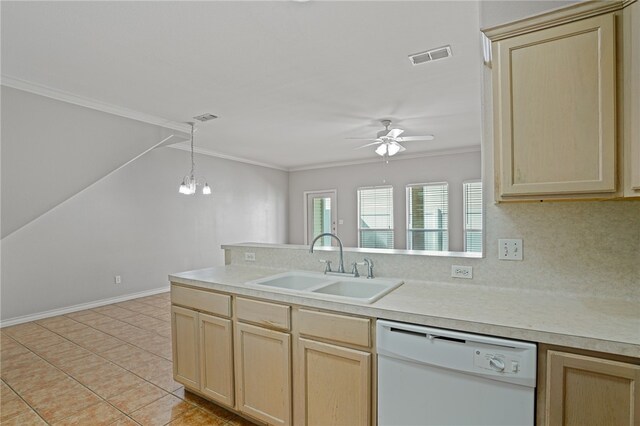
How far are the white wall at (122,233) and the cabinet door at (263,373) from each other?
103 inches

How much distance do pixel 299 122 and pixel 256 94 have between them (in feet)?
3.68

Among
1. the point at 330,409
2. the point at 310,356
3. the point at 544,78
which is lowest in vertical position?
the point at 330,409

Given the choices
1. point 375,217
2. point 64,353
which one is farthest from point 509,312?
point 375,217

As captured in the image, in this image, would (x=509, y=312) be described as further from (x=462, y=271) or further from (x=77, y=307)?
(x=77, y=307)

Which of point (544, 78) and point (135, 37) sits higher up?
point (135, 37)

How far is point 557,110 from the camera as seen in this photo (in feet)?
4.71

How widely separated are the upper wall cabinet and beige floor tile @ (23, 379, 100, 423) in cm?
310

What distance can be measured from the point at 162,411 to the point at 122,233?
3.64 meters

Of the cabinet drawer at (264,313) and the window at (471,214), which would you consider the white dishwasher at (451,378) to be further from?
the window at (471,214)

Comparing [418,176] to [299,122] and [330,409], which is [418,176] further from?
[330,409]

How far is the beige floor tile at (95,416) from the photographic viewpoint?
210cm

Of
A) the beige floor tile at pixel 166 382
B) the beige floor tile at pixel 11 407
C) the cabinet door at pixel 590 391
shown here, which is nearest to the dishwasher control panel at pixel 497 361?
the cabinet door at pixel 590 391

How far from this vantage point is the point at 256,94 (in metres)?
3.44

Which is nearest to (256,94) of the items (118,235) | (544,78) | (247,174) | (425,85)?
(425,85)
